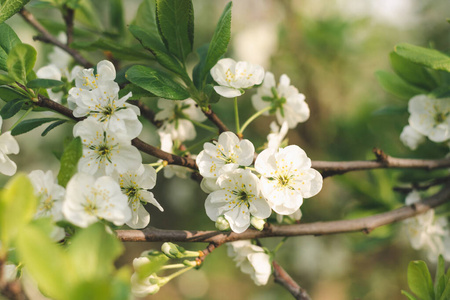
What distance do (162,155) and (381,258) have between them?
2092mm

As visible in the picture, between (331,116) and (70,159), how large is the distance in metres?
Answer: 1.85

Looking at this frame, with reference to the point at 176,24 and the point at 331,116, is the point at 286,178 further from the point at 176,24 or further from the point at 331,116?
the point at 331,116

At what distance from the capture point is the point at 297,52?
237 centimetres

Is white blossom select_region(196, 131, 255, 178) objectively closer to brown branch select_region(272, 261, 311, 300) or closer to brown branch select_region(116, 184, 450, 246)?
brown branch select_region(116, 184, 450, 246)

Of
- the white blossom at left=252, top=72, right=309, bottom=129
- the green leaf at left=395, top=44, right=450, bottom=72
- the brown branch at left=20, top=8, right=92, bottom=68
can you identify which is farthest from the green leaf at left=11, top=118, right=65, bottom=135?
the green leaf at left=395, top=44, right=450, bottom=72

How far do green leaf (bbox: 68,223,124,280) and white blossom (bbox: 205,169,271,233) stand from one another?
26 centimetres

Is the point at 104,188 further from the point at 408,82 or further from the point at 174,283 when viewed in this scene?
the point at 174,283

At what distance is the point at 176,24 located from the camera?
0.71 metres

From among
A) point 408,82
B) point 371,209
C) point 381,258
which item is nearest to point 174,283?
point 381,258

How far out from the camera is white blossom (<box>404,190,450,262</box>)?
3.33 ft

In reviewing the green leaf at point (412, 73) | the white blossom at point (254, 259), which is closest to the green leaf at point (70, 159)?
the white blossom at point (254, 259)

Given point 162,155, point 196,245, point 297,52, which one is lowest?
point 196,245

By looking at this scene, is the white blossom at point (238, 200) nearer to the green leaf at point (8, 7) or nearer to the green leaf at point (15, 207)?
the green leaf at point (15, 207)

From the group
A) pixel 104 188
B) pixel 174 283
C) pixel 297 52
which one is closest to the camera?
pixel 104 188
